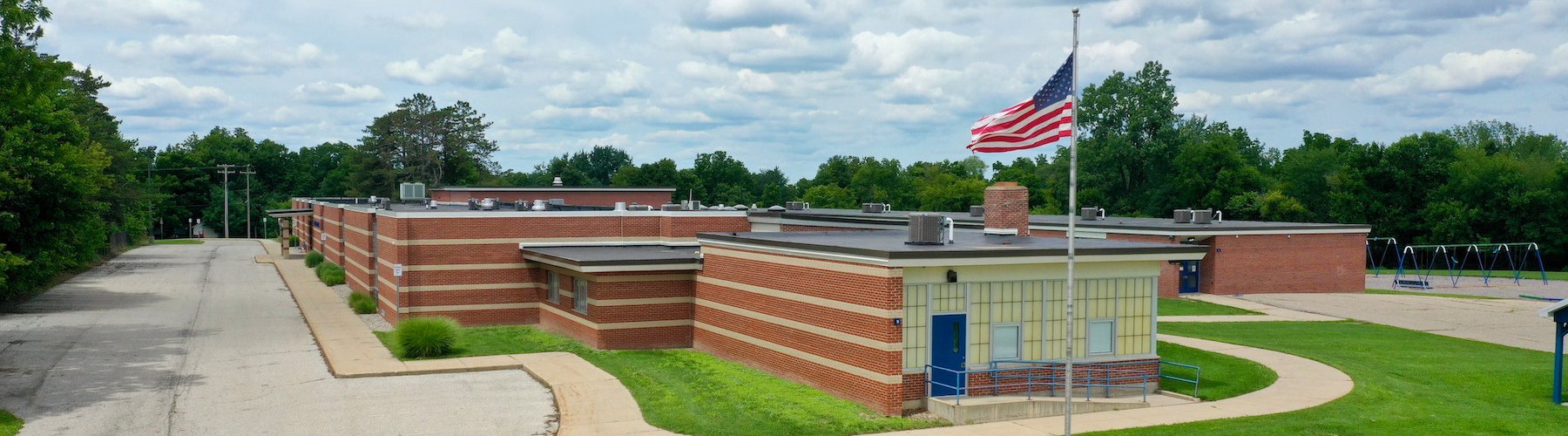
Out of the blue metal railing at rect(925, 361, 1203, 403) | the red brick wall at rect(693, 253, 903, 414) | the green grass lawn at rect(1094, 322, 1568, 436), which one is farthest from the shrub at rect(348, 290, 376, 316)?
the green grass lawn at rect(1094, 322, 1568, 436)

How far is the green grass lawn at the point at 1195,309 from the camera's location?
1453 inches

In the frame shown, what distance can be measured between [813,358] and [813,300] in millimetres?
1184

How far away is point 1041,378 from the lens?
1966 centimetres

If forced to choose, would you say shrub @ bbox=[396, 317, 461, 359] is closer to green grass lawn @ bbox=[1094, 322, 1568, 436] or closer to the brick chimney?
the brick chimney

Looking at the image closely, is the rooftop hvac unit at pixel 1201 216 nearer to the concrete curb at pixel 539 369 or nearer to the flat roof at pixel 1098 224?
the flat roof at pixel 1098 224

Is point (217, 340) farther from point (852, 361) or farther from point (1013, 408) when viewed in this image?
point (1013, 408)

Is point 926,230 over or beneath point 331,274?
over

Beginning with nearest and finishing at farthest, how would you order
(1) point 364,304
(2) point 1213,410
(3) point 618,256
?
(2) point 1213,410
(3) point 618,256
(1) point 364,304

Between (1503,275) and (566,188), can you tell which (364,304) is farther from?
(1503,275)

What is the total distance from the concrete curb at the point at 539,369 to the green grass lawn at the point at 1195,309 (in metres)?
21.8

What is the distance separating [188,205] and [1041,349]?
121250mm

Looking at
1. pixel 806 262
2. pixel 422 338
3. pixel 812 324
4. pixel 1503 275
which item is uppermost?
pixel 806 262

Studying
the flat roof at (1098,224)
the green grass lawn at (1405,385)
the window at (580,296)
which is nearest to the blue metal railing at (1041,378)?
the green grass lawn at (1405,385)

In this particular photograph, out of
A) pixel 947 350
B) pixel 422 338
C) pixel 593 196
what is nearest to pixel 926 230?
pixel 947 350
